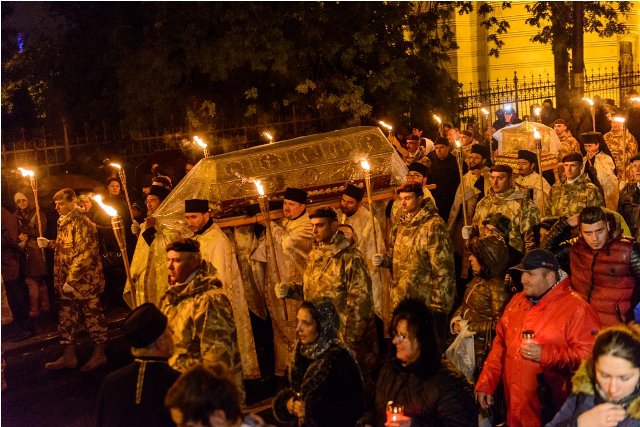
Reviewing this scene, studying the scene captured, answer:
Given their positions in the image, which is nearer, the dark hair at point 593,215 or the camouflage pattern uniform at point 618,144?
the dark hair at point 593,215

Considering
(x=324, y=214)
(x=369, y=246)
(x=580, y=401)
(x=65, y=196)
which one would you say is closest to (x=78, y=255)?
(x=65, y=196)

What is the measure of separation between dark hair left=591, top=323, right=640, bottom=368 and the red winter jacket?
3.29 ft

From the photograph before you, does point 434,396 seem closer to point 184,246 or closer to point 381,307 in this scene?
point 184,246

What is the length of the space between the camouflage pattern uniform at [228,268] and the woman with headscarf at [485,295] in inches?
89.6

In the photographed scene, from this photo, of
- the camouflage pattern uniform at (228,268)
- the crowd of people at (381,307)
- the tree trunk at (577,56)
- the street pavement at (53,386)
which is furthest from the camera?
the tree trunk at (577,56)

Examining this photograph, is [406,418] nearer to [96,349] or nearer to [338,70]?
[96,349]

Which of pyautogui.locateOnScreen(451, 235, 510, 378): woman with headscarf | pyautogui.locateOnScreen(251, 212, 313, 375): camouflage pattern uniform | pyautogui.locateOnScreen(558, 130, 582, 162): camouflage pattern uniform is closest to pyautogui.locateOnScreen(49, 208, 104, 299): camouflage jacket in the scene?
pyautogui.locateOnScreen(251, 212, 313, 375): camouflage pattern uniform

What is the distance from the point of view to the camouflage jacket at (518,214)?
8.87 meters

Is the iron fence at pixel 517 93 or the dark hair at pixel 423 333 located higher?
the iron fence at pixel 517 93

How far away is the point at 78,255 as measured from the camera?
31.5ft

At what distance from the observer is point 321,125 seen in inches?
662

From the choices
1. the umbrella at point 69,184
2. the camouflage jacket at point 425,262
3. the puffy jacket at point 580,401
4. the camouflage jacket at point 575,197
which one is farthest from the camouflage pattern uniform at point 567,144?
the puffy jacket at point 580,401

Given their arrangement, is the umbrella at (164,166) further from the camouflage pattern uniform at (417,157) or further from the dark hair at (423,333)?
the dark hair at (423,333)

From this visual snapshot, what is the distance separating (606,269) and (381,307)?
3246 millimetres
